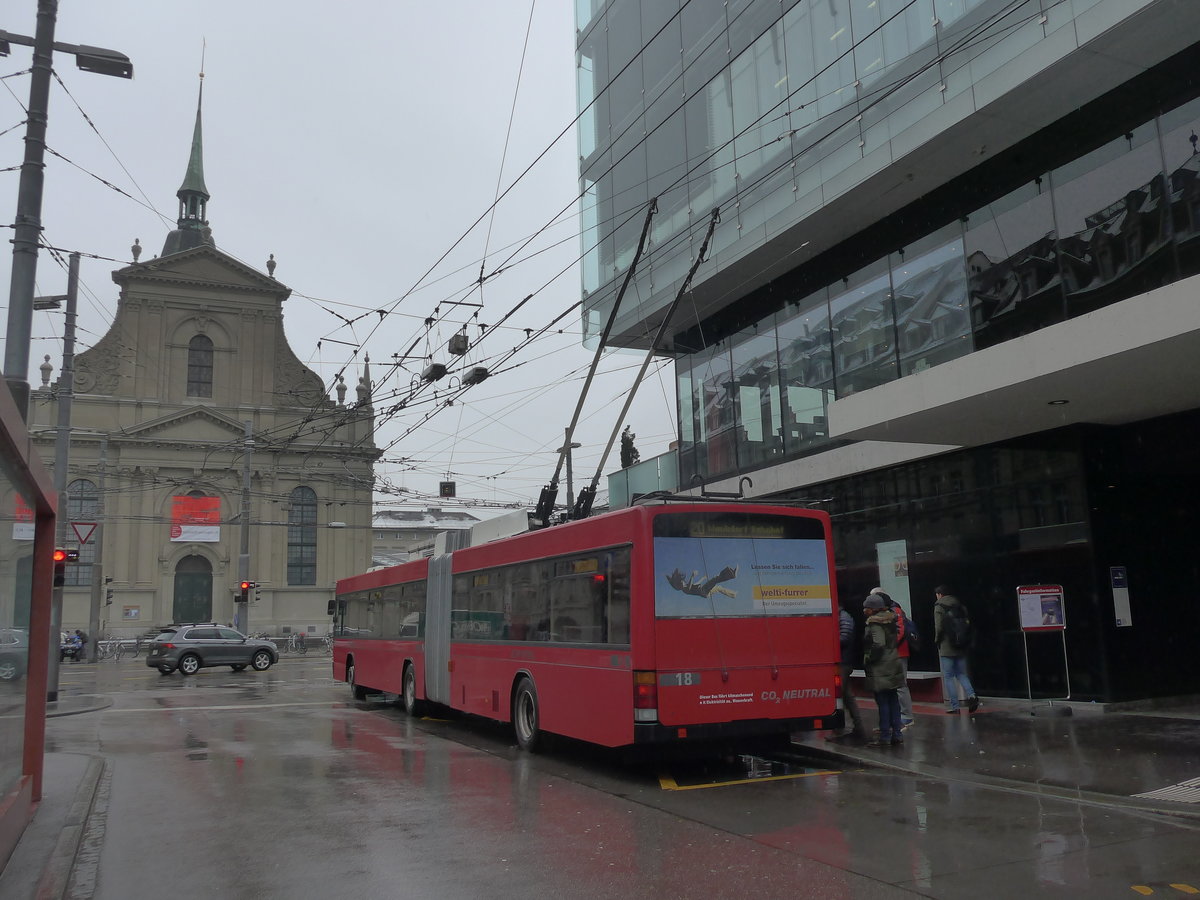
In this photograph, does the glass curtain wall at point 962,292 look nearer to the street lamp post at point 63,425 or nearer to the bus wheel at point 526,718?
the bus wheel at point 526,718

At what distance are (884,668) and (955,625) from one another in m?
2.62

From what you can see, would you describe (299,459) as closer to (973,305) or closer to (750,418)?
(750,418)

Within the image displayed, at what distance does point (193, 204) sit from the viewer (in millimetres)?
65062

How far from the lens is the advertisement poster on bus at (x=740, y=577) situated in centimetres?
1006

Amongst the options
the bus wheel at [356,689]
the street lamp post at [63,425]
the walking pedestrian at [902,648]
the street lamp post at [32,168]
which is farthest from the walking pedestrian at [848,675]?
the street lamp post at [63,425]

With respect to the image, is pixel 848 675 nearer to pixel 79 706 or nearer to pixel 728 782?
pixel 728 782

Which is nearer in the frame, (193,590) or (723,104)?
(723,104)

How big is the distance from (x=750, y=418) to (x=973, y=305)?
21.3ft

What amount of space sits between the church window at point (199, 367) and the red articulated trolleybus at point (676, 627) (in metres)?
51.5

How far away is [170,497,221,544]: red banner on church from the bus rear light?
52.1 m

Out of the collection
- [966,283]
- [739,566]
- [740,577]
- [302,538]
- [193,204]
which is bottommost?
[740,577]

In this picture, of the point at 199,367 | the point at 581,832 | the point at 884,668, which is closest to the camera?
the point at 581,832

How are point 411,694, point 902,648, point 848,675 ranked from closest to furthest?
point 902,648
point 848,675
point 411,694

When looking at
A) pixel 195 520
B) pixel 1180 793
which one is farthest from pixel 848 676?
pixel 195 520
